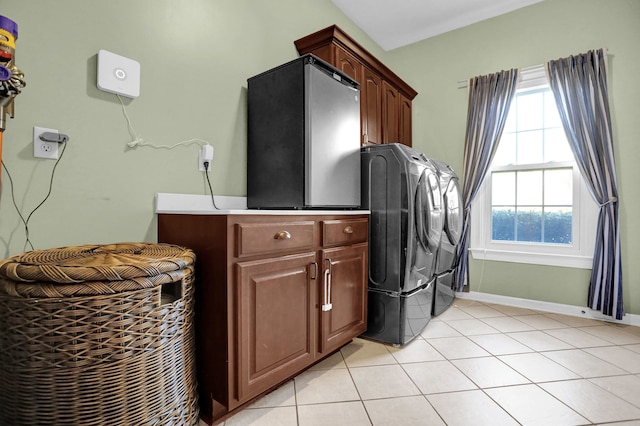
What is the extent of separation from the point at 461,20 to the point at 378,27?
86 centimetres

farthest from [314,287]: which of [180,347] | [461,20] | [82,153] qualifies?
[461,20]

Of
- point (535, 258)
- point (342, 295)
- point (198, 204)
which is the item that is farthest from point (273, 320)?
point (535, 258)

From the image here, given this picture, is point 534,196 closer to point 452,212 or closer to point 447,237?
point 452,212

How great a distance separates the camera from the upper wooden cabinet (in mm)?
2281

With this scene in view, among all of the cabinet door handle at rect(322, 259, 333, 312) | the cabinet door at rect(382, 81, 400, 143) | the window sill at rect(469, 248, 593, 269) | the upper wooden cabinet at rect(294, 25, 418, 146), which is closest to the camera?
the cabinet door handle at rect(322, 259, 333, 312)

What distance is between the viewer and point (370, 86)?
267 cm

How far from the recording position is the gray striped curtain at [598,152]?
8.14 ft

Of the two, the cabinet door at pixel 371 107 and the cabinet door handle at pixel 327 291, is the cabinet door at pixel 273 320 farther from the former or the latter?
the cabinet door at pixel 371 107

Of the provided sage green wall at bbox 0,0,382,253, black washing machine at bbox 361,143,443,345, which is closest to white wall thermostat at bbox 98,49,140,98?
sage green wall at bbox 0,0,382,253

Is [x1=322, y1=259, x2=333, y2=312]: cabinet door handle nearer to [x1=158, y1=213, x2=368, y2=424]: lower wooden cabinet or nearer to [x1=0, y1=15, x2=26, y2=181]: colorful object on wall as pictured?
[x1=158, y1=213, x2=368, y2=424]: lower wooden cabinet

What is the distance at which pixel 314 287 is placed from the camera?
1.57 meters

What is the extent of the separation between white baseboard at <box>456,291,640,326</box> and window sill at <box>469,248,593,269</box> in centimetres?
36

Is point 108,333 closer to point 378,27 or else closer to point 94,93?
point 94,93

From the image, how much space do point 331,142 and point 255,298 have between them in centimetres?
108
